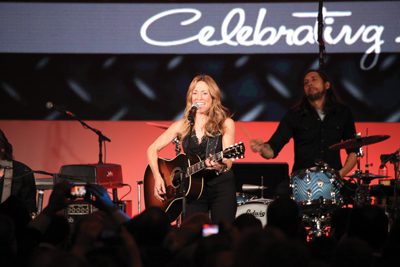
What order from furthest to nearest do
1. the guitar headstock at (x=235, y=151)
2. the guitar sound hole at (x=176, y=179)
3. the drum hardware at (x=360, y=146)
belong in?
the guitar sound hole at (x=176, y=179) → the drum hardware at (x=360, y=146) → the guitar headstock at (x=235, y=151)

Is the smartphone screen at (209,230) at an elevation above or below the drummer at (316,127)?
below

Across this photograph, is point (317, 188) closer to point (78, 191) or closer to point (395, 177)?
point (395, 177)

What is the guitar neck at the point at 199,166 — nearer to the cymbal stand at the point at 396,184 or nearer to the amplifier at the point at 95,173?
the amplifier at the point at 95,173

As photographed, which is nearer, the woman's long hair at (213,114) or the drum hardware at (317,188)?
the woman's long hair at (213,114)

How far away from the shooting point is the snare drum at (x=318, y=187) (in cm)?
759

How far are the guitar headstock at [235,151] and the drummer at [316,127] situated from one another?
1012 mm

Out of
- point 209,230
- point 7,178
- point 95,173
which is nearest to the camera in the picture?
point 209,230

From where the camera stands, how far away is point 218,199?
7.21 meters

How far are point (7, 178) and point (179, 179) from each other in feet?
5.51

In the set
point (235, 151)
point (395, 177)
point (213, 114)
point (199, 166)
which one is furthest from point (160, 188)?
point (395, 177)

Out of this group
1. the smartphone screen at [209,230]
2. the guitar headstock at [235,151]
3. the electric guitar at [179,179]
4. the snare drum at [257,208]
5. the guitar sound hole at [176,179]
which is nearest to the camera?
the smartphone screen at [209,230]

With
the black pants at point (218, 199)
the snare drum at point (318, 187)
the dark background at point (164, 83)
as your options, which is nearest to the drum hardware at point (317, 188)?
the snare drum at point (318, 187)

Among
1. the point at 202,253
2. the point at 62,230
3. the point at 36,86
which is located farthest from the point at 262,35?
the point at 202,253

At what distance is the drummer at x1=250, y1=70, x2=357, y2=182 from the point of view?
816 centimetres
